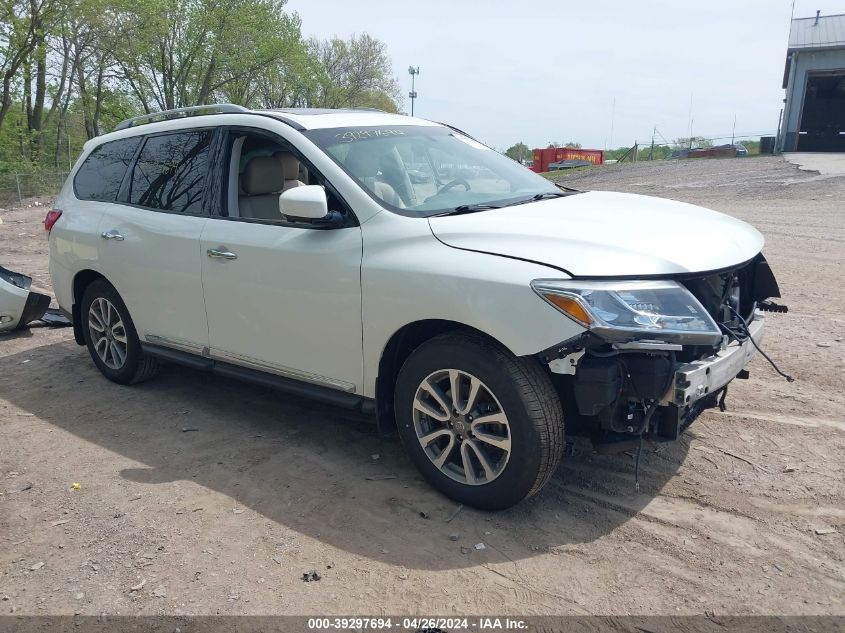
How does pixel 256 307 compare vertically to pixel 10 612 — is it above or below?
above

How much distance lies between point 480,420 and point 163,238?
270 centimetres

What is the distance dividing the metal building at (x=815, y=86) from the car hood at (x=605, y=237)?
33478 millimetres

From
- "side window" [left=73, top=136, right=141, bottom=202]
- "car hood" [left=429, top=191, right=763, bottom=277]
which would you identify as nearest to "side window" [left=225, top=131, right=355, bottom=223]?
"side window" [left=73, top=136, right=141, bottom=202]

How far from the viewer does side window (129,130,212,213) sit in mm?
4766

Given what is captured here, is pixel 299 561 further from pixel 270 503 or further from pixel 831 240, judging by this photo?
pixel 831 240

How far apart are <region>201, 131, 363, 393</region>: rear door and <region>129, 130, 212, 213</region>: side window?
0.85ft

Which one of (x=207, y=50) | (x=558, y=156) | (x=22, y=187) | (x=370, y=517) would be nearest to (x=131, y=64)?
(x=207, y=50)

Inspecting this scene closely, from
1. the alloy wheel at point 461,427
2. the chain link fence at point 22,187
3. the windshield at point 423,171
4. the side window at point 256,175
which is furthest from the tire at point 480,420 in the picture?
the chain link fence at point 22,187

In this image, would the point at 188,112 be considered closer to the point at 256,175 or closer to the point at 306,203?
the point at 256,175

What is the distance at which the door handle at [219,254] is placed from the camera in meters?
4.30

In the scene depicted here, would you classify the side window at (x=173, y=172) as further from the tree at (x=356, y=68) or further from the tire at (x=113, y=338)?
the tree at (x=356, y=68)

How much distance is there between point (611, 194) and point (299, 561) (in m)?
2.95

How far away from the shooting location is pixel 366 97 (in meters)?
58.2

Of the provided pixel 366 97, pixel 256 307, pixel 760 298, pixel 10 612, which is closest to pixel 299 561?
pixel 10 612
